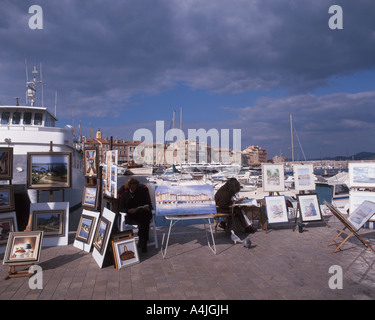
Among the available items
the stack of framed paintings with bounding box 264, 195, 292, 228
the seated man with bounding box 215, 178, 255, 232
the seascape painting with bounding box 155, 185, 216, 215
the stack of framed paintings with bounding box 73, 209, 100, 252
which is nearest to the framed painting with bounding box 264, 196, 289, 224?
the stack of framed paintings with bounding box 264, 195, 292, 228

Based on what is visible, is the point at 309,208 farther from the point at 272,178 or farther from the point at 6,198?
the point at 6,198

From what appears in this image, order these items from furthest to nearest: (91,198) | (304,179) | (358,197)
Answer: (304,179) < (358,197) < (91,198)

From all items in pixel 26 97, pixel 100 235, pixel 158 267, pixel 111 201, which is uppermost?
pixel 26 97

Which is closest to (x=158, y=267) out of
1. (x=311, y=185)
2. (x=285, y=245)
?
(x=285, y=245)

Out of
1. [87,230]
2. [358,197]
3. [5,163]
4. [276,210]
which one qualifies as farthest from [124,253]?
[358,197]

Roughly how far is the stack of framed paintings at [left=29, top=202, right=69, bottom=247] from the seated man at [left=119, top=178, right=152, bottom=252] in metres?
1.51

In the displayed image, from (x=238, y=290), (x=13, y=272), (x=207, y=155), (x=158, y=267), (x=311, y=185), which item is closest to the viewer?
Result: (x=238, y=290)

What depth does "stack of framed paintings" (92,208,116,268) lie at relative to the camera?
508 centimetres

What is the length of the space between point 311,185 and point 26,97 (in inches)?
630

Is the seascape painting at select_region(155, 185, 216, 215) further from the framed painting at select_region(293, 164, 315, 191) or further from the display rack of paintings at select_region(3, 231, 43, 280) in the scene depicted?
the framed painting at select_region(293, 164, 315, 191)

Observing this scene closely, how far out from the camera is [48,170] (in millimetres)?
6664

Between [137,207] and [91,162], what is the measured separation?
5.39ft

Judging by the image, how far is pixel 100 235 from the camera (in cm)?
545
